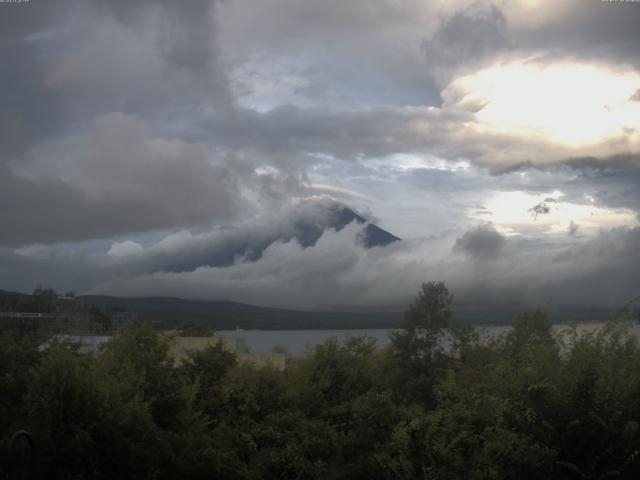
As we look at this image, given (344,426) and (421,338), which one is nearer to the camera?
(344,426)

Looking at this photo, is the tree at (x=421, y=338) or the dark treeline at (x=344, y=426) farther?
the tree at (x=421, y=338)

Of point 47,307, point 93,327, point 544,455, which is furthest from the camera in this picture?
point 47,307

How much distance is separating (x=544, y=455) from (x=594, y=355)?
368cm

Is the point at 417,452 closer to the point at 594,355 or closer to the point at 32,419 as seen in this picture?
the point at 594,355

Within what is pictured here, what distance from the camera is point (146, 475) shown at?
18.0 m

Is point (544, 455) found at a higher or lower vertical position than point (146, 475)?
higher

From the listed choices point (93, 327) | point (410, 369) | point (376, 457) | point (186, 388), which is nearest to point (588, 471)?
point (376, 457)

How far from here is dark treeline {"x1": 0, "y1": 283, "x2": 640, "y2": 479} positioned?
15.5 metres

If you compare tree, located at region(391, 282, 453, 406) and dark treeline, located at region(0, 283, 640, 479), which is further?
tree, located at region(391, 282, 453, 406)

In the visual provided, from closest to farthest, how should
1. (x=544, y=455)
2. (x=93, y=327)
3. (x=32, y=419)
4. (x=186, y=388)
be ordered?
(x=544, y=455), (x=32, y=419), (x=186, y=388), (x=93, y=327)

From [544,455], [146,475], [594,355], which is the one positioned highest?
[594,355]

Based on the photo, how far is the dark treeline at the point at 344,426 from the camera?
50.8 ft

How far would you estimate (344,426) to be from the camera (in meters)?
22.7

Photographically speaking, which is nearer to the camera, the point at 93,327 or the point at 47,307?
the point at 93,327
